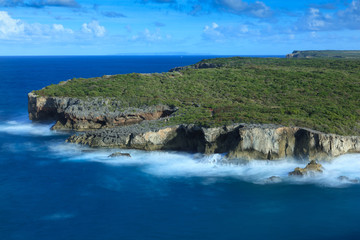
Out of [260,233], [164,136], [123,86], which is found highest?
[123,86]

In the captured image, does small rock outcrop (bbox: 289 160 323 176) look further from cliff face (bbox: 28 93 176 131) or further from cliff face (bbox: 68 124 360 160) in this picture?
cliff face (bbox: 28 93 176 131)

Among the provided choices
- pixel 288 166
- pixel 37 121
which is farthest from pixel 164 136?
pixel 37 121

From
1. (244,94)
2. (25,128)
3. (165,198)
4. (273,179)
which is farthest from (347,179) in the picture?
(25,128)

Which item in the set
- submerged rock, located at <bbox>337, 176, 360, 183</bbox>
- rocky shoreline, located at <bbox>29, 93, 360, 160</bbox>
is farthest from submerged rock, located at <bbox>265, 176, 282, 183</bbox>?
submerged rock, located at <bbox>337, 176, 360, 183</bbox>

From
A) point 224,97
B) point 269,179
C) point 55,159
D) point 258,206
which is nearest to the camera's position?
point 258,206

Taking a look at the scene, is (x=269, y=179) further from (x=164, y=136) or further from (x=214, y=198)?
(x=164, y=136)

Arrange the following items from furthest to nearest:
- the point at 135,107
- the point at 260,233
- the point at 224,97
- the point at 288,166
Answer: the point at 224,97 → the point at 135,107 → the point at 288,166 → the point at 260,233

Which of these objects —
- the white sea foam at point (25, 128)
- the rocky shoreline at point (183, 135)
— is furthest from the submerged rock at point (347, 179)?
the white sea foam at point (25, 128)

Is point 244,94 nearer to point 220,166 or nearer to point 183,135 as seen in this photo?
point 183,135

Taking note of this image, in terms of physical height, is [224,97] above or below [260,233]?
above
